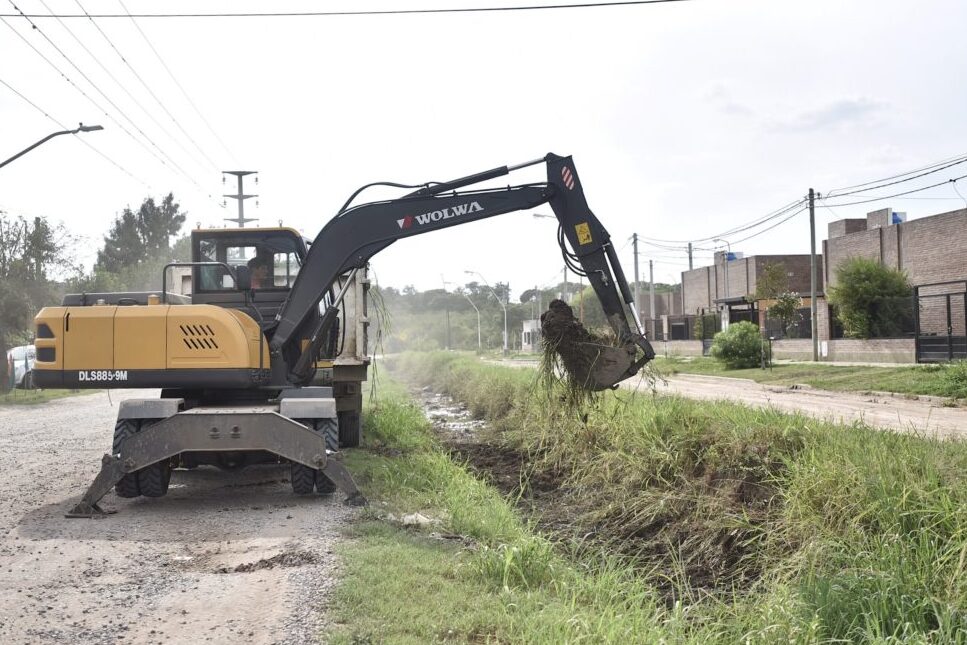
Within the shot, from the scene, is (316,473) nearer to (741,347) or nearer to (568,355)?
(568,355)

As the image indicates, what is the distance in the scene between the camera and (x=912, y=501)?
21.6ft

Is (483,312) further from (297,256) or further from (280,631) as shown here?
(280,631)

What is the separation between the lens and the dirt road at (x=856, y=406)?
13.3 metres

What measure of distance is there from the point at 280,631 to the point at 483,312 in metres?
104

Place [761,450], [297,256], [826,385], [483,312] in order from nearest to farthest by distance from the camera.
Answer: [761,450] → [297,256] → [826,385] → [483,312]

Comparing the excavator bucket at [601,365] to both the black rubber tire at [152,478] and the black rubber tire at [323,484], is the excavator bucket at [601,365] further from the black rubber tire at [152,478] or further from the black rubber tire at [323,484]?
the black rubber tire at [152,478]

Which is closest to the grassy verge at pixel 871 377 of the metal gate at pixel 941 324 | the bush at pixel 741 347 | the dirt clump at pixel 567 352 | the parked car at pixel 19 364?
the bush at pixel 741 347

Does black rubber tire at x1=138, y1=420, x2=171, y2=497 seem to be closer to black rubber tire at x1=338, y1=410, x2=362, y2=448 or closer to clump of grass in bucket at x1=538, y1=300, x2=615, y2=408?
black rubber tire at x1=338, y1=410, x2=362, y2=448

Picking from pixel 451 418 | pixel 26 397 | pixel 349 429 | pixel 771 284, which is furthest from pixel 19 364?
pixel 771 284

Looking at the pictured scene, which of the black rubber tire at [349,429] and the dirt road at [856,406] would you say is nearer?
the dirt road at [856,406]

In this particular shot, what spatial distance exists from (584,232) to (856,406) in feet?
33.2

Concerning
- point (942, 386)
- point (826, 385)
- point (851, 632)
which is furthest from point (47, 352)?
point (826, 385)

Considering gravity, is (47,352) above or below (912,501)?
above

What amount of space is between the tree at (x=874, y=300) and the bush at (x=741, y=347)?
382cm
